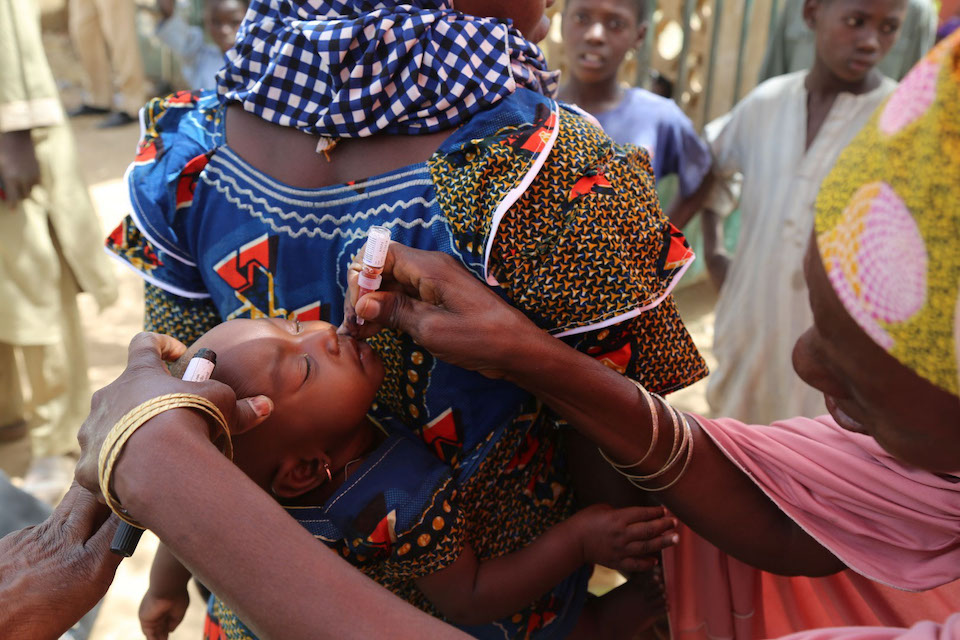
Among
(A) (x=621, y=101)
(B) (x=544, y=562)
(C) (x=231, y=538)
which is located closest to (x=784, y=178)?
(A) (x=621, y=101)

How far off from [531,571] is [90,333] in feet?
16.9

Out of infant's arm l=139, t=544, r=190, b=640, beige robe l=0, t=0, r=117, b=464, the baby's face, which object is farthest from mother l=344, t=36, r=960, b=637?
beige robe l=0, t=0, r=117, b=464

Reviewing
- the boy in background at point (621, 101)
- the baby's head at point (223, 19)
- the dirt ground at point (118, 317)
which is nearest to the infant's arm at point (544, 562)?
the dirt ground at point (118, 317)

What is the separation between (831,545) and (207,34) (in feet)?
19.3

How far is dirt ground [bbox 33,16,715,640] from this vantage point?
3.33 metres

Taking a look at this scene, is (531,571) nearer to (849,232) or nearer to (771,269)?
(849,232)

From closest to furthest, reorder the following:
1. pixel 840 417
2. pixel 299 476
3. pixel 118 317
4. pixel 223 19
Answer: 1. pixel 840 417
2. pixel 299 476
3. pixel 223 19
4. pixel 118 317

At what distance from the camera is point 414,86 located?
1343mm

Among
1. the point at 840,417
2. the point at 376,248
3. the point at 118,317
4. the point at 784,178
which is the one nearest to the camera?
the point at 376,248

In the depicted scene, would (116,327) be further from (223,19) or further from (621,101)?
(621,101)

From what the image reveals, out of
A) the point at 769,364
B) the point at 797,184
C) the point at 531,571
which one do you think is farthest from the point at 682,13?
the point at 531,571

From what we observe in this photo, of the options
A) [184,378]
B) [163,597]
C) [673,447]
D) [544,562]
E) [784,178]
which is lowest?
[163,597]

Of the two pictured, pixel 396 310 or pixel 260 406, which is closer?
pixel 260 406

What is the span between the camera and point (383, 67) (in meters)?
1.36
